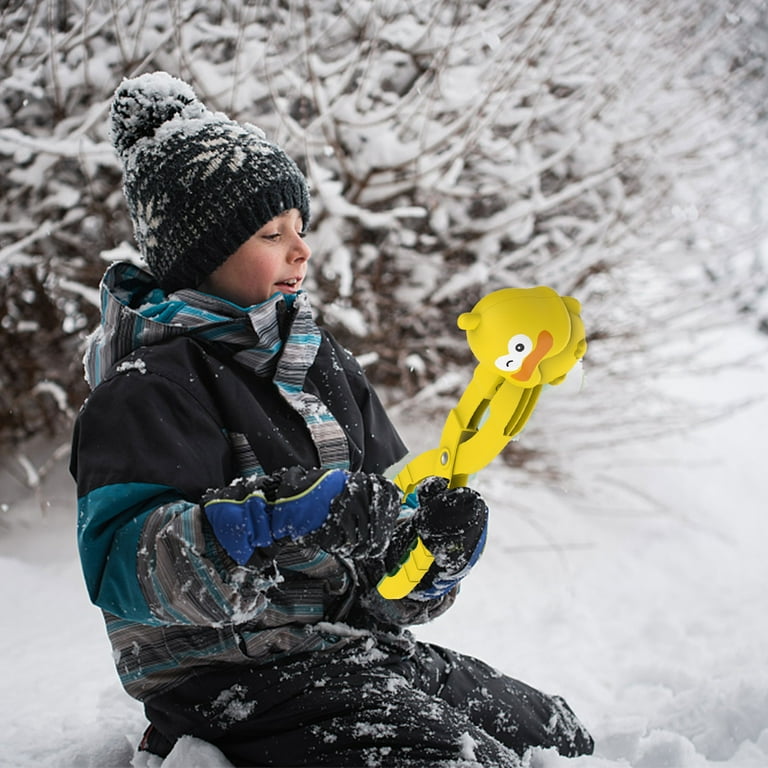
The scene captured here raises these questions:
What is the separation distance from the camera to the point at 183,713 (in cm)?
135

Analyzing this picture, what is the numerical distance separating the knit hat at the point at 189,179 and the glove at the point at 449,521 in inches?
23.5

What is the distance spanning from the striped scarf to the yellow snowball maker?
0.21 metres

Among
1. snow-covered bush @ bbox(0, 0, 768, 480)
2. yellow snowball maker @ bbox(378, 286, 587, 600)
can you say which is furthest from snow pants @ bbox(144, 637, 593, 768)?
snow-covered bush @ bbox(0, 0, 768, 480)

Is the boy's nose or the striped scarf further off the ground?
the boy's nose

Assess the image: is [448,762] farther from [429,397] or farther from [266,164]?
[429,397]

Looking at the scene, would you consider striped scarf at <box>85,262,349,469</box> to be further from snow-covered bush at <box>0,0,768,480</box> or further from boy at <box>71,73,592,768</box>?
snow-covered bush at <box>0,0,768,480</box>

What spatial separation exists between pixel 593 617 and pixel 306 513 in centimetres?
217

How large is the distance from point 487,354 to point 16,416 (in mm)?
2543

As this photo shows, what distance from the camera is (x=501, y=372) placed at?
48.8 inches

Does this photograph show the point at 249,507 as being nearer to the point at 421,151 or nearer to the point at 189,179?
the point at 189,179

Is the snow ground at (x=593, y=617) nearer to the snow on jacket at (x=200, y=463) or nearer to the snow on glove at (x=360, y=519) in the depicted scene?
the snow on jacket at (x=200, y=463)

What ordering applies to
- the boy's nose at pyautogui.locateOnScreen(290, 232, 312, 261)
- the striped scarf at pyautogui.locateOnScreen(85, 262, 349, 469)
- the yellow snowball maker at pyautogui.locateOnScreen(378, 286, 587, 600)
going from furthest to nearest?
the boy's nose at pyautogui.locateOnScreen(290, 232, 312, 261), the striped scarf at pyautogui.locateOnScreen(85, 262, 349, 469), the yellow snowball maker at pyautogui.locateOnScreen(378, 286, 587, 600)

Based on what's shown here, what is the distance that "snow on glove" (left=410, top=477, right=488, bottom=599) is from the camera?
4.09ft

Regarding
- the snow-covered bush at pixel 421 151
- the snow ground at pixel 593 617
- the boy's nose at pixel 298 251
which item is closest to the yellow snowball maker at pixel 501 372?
the boy's nose at pixel 298 251
